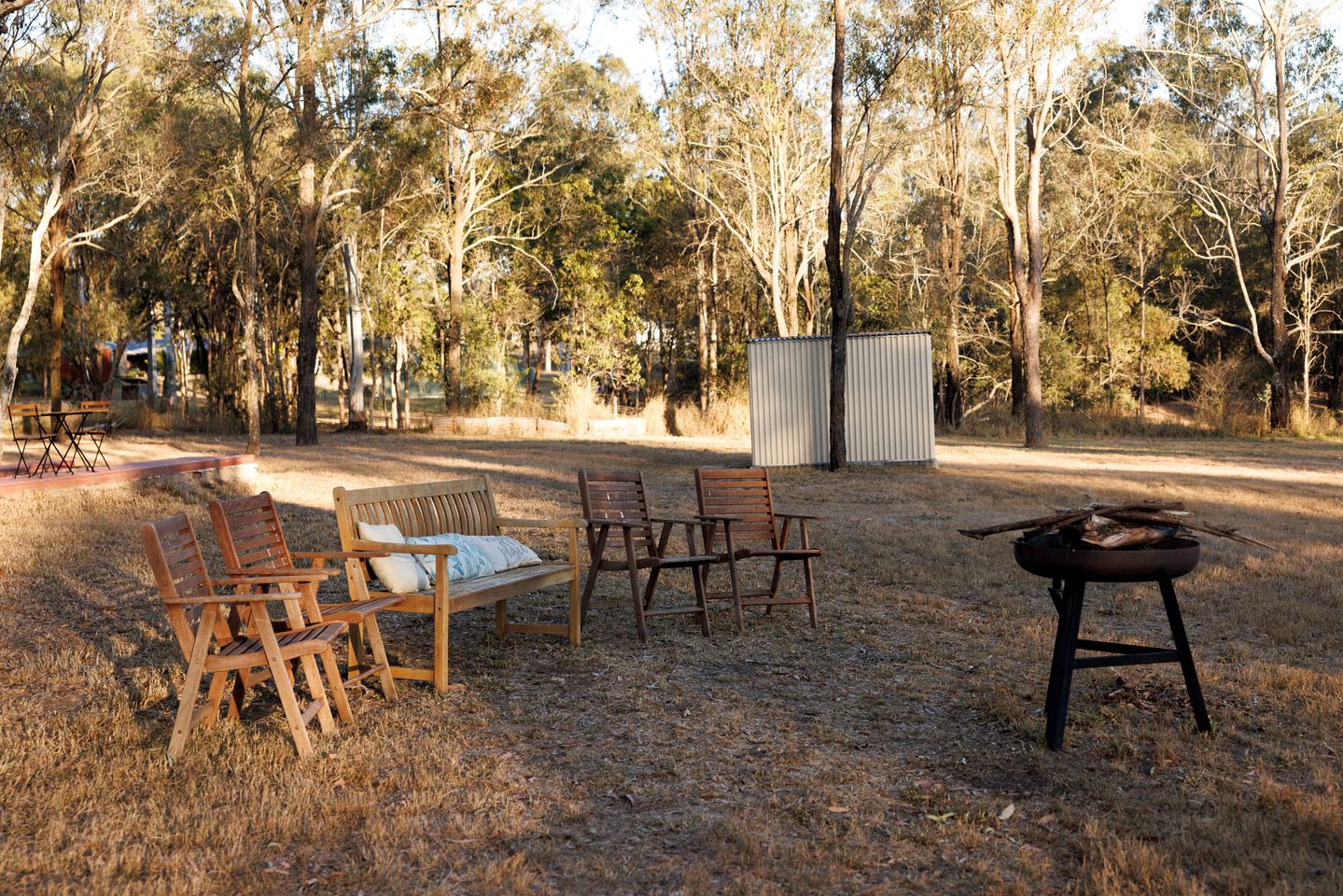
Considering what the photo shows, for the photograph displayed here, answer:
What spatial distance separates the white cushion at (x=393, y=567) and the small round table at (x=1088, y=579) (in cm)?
304

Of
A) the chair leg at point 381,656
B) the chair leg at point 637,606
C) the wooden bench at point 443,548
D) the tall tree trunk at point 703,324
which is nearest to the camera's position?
the chair leg at point 381,656

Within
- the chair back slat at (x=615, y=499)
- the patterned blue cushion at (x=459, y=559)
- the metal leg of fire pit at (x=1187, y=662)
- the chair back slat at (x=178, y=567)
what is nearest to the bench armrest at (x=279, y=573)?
the chair back slat at (x=178, y=567)

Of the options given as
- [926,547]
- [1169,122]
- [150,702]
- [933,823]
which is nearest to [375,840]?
[933,823]

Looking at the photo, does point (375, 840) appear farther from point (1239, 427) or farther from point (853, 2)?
point (1239, 427)

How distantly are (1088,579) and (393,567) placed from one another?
11.1ft

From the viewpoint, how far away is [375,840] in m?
3.83

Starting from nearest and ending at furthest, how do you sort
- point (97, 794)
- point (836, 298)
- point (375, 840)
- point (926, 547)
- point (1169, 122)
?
point (375, 840) → point (97, 794) → point (926, 547) → point (836, 298) → point (1169, 122)

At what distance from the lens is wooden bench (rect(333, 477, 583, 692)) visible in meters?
5.75

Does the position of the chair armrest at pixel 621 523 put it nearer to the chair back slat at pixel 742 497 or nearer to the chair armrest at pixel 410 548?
the chair back slat at pixel 742 497

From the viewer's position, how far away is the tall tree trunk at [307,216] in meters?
21.0

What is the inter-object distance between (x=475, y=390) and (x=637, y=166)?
13.4 metres

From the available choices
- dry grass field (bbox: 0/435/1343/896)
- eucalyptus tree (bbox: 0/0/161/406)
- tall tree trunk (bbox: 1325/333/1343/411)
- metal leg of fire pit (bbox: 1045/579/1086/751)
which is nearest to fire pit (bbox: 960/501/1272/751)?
metal leg of fire pit (bbox: 1045/579/1086/751)

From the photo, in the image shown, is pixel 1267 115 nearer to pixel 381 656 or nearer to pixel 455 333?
pixel 455 333

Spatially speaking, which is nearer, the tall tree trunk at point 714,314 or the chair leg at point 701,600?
the chair leg at point 701,600
